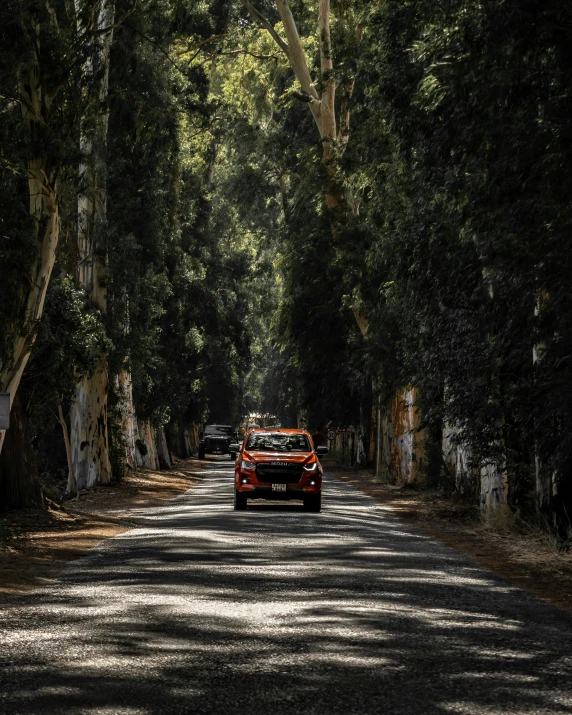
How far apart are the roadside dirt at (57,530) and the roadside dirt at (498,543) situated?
541 centimetres

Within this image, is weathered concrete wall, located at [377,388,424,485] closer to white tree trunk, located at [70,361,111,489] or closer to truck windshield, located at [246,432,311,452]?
truck windshield, located at [246,432,311,452]

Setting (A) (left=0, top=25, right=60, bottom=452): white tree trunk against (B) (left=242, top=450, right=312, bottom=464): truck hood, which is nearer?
(A) (left=0, top=25, right=60, bottom=452): white tree trunk

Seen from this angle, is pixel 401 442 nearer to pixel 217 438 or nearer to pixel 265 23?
pixel 265 23

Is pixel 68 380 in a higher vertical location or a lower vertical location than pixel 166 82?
lower

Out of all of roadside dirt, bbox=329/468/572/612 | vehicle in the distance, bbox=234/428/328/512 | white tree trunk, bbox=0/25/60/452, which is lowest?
roadside dirt, bbox=329/468/572/612

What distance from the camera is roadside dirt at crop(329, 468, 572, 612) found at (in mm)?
14758

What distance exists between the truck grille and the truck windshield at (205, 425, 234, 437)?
51.4 m

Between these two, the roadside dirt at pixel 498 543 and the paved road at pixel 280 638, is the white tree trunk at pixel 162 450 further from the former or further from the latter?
the paved road at pixel 280 638

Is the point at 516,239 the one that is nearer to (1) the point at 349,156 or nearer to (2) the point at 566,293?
(2) the point at 566,293

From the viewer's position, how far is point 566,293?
47.4ft

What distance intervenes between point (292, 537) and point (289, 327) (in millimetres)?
29628

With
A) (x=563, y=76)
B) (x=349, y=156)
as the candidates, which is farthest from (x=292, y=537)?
(x=349, y=156)

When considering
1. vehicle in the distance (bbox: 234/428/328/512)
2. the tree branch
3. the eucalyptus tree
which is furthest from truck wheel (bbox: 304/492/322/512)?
the tree branch

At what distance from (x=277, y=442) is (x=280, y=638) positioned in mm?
18557
